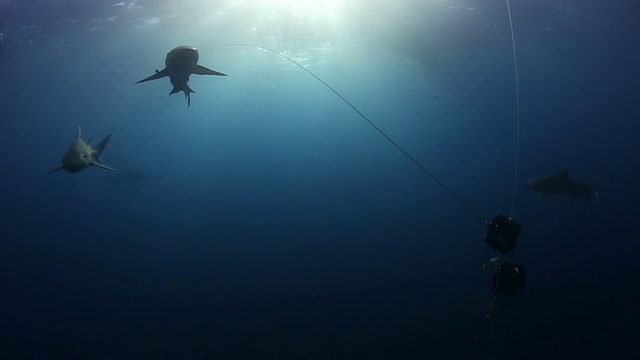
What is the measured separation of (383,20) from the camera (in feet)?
55.7

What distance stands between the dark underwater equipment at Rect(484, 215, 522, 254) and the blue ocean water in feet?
4.96

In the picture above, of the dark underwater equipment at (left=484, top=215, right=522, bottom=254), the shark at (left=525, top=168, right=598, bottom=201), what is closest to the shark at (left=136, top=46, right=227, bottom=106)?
the dark underwater equipment at (left=484, top=215, right=522, bottom=254)

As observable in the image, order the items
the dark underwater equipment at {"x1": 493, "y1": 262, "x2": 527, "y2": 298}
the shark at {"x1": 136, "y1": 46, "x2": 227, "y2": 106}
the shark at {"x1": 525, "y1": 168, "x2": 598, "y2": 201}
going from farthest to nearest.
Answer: the shark at {"x1": 525, "y1": 168, "x2": 598, "y2": 201}, the shark at {"x1": 136, "y1": 46, "x2": 227, "y2": 106}, the dark underwater equipment at {"x1": 493, "y1": 262, "x2": 527, "y2": 298}

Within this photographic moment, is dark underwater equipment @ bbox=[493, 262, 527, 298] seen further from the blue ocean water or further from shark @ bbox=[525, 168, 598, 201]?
shark @ bbox=[525, 168, 598, 201]

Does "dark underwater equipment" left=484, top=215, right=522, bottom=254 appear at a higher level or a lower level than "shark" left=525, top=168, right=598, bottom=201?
lower

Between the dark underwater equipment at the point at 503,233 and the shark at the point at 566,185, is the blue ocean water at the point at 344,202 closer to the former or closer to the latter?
the dark underwater equipment at the point at 503,233

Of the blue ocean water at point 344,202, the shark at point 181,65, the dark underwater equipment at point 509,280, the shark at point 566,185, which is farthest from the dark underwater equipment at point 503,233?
the shark at point 566,185

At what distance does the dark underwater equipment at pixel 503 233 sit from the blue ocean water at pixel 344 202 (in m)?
1.51

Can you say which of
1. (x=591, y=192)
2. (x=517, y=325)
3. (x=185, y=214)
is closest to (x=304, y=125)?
(x=185, y=214)

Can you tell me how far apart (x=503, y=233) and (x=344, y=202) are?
29207mm

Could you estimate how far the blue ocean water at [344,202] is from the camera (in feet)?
51.9

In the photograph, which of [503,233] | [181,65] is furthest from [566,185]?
[181,65]

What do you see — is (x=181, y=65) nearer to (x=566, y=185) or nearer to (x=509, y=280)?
(x=509, y=280)

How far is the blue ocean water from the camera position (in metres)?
15.8
